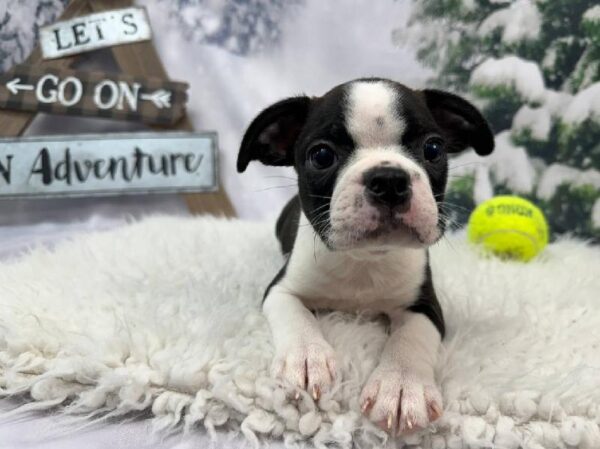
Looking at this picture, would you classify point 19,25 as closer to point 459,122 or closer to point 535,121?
point 459,122

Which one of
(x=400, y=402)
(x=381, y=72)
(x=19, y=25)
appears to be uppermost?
(x=19, y=25)

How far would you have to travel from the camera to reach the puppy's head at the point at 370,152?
4.36ft

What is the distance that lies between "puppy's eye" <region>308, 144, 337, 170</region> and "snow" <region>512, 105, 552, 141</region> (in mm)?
2177

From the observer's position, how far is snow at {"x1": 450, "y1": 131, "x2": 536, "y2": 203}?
333 cm

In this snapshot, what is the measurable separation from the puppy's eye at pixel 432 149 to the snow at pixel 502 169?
1.81 metres

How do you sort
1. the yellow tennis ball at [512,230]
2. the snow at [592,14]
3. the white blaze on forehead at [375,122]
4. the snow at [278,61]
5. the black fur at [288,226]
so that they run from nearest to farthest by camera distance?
the white blaze on forehead at [375,122] < the black fur at [288,226] < the yellow tennis ball at [512,230] < the snow at [592,14] < the snow at [278,61]

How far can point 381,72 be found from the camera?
3596mm

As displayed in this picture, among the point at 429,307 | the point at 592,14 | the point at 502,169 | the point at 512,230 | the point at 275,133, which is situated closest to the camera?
the point at 429,307

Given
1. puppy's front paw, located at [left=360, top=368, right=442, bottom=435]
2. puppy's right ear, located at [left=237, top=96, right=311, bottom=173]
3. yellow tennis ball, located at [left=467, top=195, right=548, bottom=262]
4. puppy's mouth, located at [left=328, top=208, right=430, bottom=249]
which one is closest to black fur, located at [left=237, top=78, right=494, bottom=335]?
puppy's right ear, located at [left=237, top=96, right=311, bottom=173]

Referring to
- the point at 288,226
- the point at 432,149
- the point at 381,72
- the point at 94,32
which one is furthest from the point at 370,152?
the point at 94,32

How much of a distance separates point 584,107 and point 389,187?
2401 mm

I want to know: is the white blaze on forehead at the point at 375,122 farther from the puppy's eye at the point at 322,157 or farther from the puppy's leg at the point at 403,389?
the puppy's leg at the point at 403,389

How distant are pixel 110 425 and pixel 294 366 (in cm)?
43

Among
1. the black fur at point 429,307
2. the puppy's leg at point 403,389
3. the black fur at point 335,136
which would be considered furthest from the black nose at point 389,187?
the black fur at point 429,307
